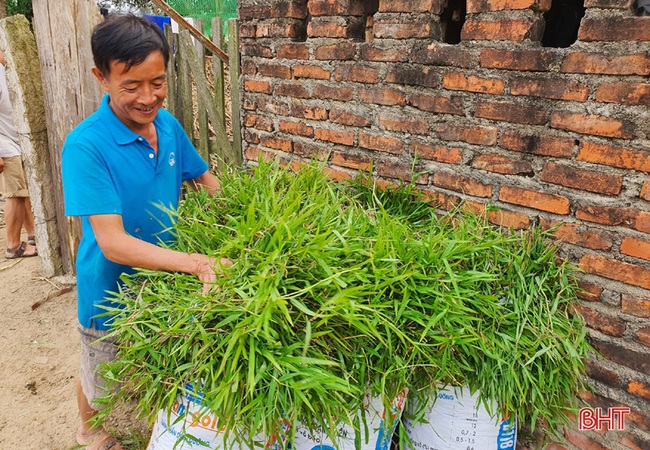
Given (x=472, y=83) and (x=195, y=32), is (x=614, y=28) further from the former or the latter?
(x=195, y=32)

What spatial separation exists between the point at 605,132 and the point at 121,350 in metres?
1.73

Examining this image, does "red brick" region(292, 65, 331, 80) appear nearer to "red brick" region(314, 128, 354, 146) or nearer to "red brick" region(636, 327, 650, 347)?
"red brick" region(314, 128, 354, 146)

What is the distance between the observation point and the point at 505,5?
1803 millimetres

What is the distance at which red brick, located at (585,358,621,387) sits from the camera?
1.83 metres

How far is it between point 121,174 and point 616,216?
1.74 m

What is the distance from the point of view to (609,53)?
1.63 meters

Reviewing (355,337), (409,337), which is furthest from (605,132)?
(355,337)

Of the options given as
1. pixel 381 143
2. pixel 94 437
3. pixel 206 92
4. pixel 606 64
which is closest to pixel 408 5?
pixel 381 143

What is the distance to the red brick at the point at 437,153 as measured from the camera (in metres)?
2.04

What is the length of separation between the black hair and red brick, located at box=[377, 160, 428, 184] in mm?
1049

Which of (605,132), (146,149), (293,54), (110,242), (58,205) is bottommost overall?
(58,205)

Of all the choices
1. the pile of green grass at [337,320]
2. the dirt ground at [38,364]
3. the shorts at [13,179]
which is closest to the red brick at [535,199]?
the pile of green grass at [337,320]

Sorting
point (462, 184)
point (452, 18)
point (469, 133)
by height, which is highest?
point (452, 18)

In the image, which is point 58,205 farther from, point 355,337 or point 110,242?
point 355,337
